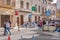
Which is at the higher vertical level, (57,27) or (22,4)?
(22,4)

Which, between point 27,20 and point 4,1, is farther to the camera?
point 27,20

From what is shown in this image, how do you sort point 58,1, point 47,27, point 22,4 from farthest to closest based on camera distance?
point 22,4, point 47,27, point 58,1

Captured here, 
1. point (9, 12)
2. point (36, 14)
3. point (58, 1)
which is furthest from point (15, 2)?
point (58, 1)

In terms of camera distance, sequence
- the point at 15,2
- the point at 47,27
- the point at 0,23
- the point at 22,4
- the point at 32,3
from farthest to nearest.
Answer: the point at 32,3 < the point at 22,4 < the point at 15,2 < the point at 0,23 < the point at 47,27

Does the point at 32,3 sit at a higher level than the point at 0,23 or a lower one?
higher

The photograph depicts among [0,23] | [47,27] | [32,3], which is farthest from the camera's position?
[32,3]

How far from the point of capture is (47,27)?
89.0 ft

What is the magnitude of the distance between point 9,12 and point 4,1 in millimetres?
2192

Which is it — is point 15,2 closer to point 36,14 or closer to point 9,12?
point 9,12

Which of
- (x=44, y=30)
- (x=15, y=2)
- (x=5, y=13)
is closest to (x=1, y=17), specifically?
(x=5, y=13)

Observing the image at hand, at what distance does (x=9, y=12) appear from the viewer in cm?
3947

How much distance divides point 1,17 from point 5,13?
1.00m

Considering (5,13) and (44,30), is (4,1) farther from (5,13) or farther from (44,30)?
(44,30)

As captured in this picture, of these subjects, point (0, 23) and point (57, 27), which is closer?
point (57, 27)
